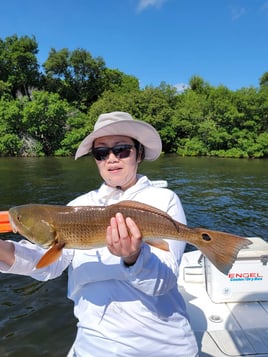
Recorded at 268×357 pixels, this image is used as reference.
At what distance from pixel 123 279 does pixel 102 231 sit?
0.33 m

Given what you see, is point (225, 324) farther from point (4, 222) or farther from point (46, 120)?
point (46, 120)

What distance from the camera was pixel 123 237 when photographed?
5.19 feet

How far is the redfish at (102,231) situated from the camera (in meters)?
1.70

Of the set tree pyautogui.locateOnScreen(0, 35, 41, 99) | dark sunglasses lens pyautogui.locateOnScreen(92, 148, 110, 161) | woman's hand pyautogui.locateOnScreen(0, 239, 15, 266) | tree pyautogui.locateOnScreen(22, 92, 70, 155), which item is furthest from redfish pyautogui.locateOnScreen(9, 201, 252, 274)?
tree pyautogui.locateOnScreen(0, 35, 41, 99)

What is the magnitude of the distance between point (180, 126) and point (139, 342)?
41.0 m

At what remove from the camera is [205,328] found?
10.0ft

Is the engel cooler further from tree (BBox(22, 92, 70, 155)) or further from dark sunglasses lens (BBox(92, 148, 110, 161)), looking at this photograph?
tree (BBox(22, 92, 70, 155))

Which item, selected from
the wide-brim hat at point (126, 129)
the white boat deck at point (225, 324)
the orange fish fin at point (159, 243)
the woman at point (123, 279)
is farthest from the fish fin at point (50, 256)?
the white boat deck at point (225, 324)

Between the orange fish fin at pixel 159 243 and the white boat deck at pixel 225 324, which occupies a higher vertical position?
the orange fish fin at pixel 159 243

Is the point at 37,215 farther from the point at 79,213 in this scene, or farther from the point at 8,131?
the point at 8,131

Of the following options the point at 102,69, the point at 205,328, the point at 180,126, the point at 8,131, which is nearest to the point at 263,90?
the point at 180,126

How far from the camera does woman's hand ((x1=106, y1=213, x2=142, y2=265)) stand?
62.5 inches

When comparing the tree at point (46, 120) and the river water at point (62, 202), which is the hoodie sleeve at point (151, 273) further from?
the tree at point (46, 120)

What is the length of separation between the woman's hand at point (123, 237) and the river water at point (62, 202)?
3.07 m
